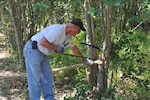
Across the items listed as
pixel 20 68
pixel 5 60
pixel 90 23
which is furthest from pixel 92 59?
pixel 5 60

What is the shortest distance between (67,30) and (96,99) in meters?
1.23

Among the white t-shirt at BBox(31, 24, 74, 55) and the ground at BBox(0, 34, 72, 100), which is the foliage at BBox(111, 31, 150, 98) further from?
the white t-shirt at BBox(31, 24, 74, 55)

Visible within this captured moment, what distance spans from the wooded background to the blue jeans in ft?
2.19

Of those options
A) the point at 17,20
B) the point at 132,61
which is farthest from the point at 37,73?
the point at 17,20

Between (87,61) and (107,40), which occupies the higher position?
(107,40)

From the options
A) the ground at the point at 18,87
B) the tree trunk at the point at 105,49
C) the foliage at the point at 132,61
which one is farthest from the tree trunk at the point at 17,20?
the tree trunk at the point at 105,49

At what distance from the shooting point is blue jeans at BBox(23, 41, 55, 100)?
418 cm

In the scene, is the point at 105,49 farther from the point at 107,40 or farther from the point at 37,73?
the point at 37,73

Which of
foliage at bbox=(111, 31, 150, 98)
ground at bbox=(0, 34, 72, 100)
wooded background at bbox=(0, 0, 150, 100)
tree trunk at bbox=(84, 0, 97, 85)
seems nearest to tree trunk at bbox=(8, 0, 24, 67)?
wooded background at bbox=(0, 0, 150, 100)

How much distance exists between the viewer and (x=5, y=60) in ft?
25.2

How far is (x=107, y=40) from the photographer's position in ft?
14.0

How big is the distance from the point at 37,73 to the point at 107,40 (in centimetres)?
112

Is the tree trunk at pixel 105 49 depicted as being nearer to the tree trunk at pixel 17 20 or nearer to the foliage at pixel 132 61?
the foliage at pixel 132 61

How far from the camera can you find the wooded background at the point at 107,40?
4340 millimetres
